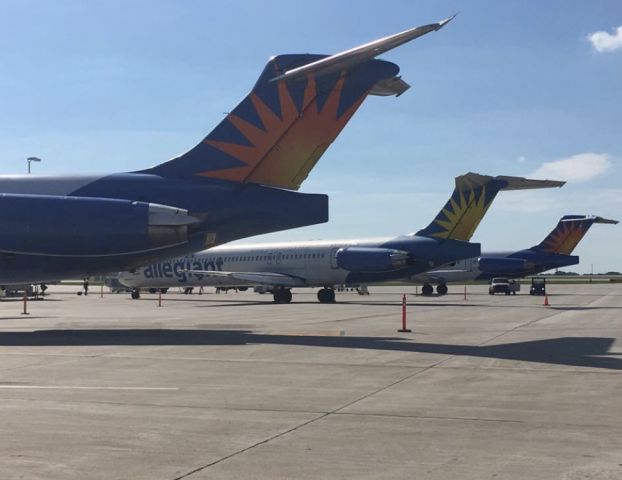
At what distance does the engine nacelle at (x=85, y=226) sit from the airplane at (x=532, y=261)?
42.3 metres

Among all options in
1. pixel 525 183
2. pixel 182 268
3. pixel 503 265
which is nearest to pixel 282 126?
pixel 525 183

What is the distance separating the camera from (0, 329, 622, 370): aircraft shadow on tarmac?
14.8m

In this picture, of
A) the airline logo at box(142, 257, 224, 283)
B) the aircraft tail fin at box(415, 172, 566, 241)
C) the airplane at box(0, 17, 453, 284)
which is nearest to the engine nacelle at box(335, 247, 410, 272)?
the aircraft tail fin at box(415, 172, 566, 241)

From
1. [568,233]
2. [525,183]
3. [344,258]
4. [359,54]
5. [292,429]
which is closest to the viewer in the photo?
[292,429]

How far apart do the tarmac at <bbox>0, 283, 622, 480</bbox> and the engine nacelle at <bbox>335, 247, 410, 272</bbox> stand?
23.6m

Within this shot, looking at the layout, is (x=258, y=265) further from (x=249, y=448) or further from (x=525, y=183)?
(x=249, y=448)

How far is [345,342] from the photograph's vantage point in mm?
17578

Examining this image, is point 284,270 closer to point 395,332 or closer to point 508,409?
point 395,332

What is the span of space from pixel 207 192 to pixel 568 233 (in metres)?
46.9

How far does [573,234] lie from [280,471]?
58493 mm

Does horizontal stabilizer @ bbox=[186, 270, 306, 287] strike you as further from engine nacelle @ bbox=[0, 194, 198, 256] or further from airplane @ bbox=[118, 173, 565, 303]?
engine nacelle @ bbox=[0, 194, 198, 256]

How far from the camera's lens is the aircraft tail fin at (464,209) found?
41594 mm

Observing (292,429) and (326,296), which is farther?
(326,296)

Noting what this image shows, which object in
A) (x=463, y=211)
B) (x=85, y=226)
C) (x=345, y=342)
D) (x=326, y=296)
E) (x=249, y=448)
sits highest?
(x=463, y=211)
